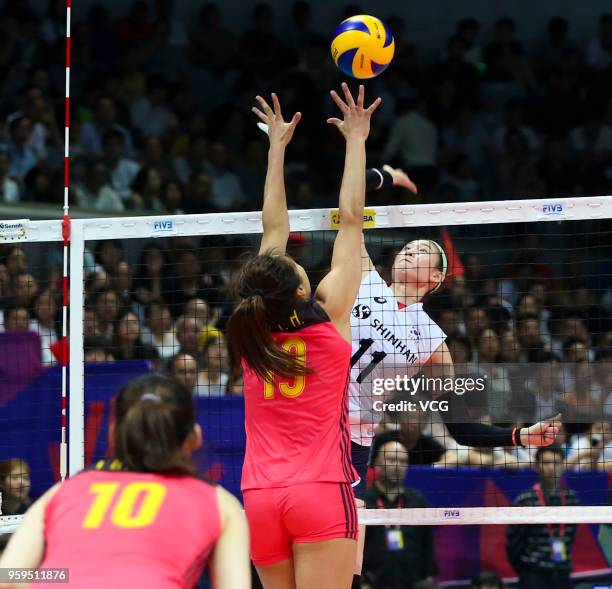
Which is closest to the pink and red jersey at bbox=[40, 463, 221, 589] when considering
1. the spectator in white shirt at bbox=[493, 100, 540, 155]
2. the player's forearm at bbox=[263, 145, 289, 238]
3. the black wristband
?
the player's forearm at bbox=[263, 145, 289, 238]

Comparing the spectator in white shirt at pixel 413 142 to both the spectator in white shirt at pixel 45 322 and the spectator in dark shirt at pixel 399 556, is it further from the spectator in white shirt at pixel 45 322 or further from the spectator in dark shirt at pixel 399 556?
the spectator in white shirt at pixel 45 322

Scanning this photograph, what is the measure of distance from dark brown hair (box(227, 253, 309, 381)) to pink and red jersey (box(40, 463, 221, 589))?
4.91ft

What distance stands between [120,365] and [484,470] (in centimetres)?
314

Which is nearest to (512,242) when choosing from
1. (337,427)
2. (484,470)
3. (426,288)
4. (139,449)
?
(484,470)

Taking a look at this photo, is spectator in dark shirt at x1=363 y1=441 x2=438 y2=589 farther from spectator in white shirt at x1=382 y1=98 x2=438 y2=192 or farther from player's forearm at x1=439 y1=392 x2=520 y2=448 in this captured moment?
spectator in white shirt at x1=382 y1=98 x2=438 y2=192

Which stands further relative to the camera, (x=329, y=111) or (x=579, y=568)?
(x=329, y=111)

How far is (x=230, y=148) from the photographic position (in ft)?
46.3

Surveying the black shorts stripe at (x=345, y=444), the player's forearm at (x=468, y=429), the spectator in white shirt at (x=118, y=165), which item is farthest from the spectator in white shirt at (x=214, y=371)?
the spectator in white shirt at (x=118, y=165)

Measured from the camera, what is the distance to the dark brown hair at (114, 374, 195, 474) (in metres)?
3.52

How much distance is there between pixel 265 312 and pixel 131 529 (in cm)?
181

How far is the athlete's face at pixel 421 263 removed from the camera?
6.48 meters

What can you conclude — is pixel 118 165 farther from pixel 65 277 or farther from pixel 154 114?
pixel 65 277

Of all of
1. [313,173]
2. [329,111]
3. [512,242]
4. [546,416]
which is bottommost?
[546,416]

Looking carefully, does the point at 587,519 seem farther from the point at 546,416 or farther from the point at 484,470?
the point at 484,470
